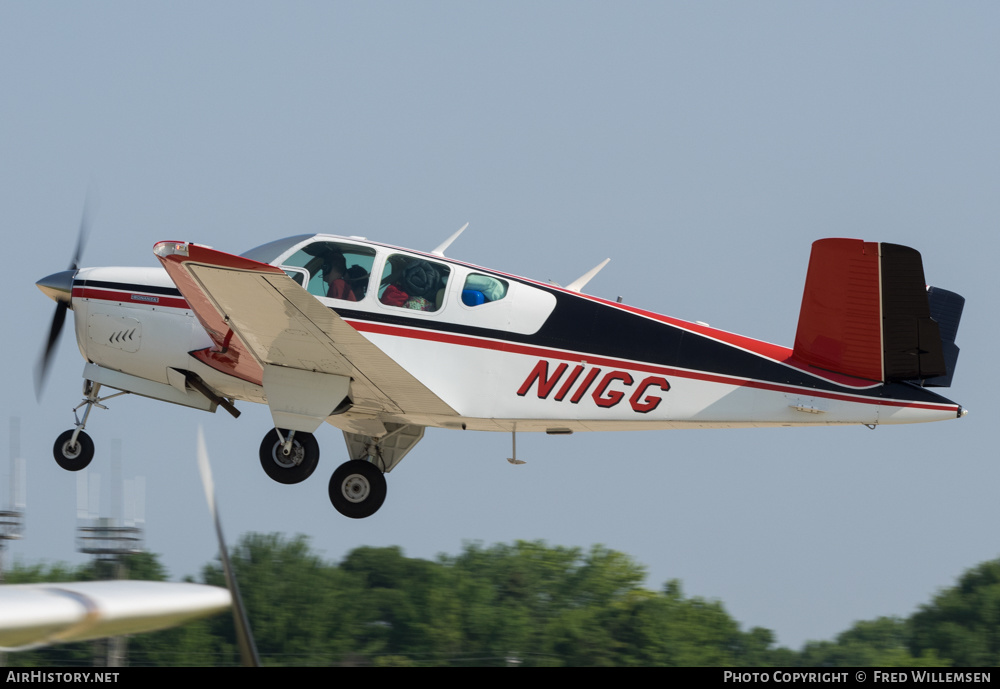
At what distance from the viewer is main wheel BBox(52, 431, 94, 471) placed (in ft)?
43.6

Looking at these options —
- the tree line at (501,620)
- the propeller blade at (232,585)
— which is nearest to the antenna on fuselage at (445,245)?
the propeller blade at (232,585)

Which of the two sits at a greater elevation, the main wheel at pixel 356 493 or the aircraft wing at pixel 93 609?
the aircraft wing at pixel 93 609

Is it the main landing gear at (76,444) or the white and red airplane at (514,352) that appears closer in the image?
the white and red airplane at (514,352)

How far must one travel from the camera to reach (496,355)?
1141 centimetres

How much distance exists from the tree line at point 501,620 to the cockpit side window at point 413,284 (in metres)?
20.6

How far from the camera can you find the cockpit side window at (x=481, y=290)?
1145cm

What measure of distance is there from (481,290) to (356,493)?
2.58m

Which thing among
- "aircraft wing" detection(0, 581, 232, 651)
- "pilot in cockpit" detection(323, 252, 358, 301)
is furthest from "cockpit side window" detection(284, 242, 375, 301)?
"aircraft wing" detection(0, 581, 232, 651)

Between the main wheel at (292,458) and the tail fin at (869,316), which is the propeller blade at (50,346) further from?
the tail fin at (869,316)

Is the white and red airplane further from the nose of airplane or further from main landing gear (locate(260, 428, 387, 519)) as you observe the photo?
the nose of airplane

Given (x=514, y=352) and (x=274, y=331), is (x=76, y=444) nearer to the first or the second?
(x=274, y=331)

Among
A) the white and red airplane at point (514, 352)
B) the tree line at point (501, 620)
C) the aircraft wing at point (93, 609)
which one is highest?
the white and red airplane at point (514, 352)
